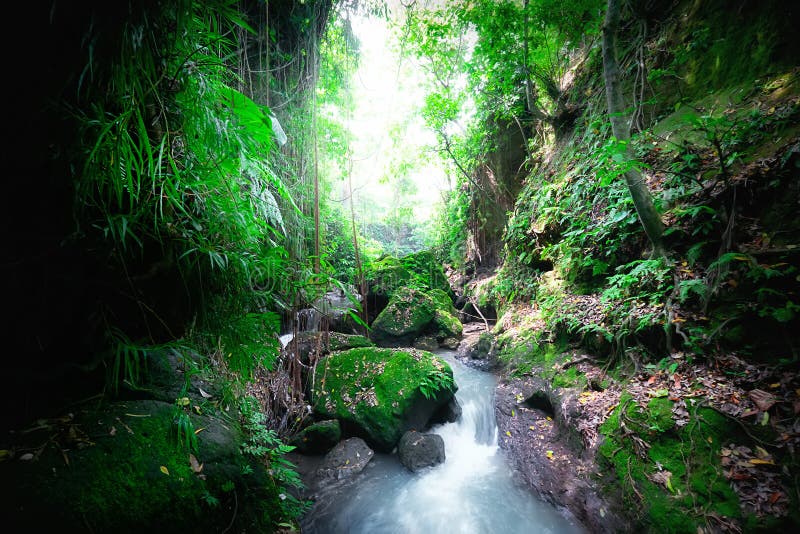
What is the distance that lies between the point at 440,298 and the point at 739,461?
258 inches

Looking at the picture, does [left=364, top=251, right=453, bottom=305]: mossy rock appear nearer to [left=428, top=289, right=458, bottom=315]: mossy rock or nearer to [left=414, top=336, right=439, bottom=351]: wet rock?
[left=428, top=289, right=458, bottom=315]: mossy rock

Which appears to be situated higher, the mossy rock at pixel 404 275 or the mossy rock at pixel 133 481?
the mossy rock at pixel 404 275

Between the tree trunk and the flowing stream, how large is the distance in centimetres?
344

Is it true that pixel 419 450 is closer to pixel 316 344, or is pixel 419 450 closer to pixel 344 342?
pixel 316 344

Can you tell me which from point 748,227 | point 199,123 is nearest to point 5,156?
point 199,123

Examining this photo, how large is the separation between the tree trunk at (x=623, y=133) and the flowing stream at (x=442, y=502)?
3.44 metres

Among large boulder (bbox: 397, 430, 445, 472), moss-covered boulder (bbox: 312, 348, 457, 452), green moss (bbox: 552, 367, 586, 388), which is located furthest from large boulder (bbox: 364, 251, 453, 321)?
green moss (bbox: 552, 367, 586, 388)

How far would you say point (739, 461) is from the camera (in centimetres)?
232

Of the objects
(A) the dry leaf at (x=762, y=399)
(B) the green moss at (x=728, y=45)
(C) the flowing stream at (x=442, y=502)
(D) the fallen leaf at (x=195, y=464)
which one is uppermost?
(B) the green moss at (x=728, y=45)

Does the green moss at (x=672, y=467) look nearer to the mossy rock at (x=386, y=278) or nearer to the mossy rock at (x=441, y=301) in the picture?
the mossy rock at (x=441, y=301)

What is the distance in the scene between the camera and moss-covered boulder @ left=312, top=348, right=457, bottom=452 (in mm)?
4199

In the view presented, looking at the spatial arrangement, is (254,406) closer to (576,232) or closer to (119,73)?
(119,73)

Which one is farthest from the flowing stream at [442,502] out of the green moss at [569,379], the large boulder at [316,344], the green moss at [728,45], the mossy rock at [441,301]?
the green moss at [728,45]

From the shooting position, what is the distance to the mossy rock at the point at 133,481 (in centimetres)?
124
